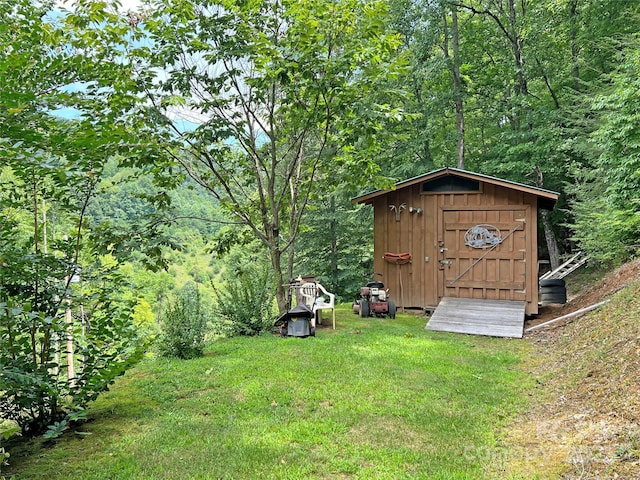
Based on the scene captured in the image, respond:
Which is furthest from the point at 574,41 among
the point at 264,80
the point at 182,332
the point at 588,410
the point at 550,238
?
the point at 182,332

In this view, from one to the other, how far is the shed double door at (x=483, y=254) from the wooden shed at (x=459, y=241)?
2 centimetres

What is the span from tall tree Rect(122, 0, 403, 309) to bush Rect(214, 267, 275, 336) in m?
0.46

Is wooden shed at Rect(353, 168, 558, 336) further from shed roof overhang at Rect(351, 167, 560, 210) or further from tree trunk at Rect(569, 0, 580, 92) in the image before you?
tree trunk at Rect(569, 0, 580, 92)

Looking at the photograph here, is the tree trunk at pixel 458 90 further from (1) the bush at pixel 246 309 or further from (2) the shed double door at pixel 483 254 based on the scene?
(1) the bush at pixel 246 309

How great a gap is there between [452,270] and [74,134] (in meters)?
7.62

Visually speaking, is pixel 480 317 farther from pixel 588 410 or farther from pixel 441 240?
pixel 588 410

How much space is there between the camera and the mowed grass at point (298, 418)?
2.72 metres

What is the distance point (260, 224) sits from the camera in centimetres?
902

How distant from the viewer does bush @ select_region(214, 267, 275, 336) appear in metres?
6.94

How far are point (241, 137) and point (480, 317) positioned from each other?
517 cm

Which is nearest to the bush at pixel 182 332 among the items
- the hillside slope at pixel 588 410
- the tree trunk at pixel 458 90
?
the hillside slope at pixel 588 410

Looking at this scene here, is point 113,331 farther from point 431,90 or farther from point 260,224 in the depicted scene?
point 431,90

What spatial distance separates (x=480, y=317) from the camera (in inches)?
302

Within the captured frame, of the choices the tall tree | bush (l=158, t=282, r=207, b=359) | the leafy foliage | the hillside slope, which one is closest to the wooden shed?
the leafy foliage
